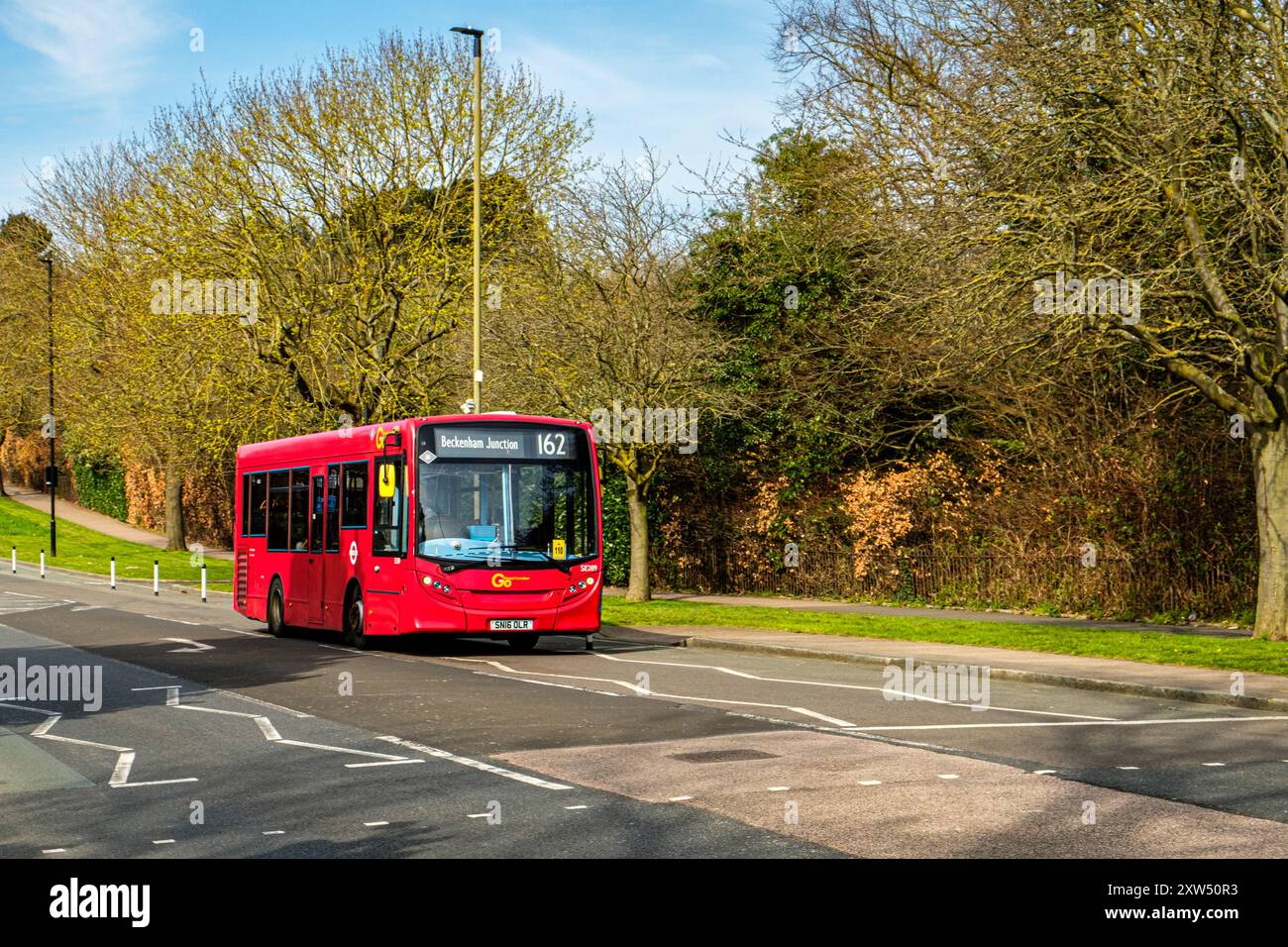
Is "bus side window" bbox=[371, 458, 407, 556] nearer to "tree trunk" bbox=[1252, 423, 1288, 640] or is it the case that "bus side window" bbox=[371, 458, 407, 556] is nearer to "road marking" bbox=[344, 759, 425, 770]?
"road marking" bbox=[344, 759, 425, 770]

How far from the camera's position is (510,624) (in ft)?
66.6

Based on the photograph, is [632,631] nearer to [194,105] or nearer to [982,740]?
[982,740]

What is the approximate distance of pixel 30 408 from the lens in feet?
217

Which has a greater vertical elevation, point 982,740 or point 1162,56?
point 1162,56

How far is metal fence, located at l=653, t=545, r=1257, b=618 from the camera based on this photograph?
76.8 feet

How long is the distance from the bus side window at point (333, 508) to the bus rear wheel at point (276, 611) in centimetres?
264

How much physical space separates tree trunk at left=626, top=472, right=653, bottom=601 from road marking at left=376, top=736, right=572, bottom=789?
18186mm

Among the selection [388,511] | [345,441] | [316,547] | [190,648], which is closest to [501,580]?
[388,511]

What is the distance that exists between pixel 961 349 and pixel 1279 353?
4.95 metres

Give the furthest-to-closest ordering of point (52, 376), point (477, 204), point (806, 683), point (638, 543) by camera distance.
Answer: point (52, 376)
point (638, 543)
point (477, 204)
point (806, 683)

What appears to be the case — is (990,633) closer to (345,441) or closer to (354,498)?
(354,498)

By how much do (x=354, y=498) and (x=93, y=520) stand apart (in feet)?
168

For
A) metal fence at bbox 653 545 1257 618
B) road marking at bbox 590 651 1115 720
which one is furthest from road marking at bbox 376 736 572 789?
metal fence at bbox 653 545 1257 618

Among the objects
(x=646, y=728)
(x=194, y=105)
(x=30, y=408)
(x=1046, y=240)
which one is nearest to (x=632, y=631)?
(x=1046, y=240)
